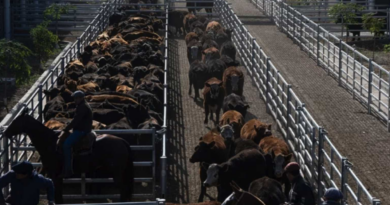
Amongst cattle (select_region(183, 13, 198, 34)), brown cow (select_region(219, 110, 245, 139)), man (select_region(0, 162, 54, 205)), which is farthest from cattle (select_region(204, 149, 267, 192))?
cattle (select_region(183, 13, 198, 34))

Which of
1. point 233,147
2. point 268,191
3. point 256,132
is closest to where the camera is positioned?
point 268,191

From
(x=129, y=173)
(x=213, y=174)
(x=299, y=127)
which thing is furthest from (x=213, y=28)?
(x=129, y=173)

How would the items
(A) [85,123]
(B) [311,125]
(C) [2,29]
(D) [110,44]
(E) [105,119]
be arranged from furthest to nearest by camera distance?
(C) [2,29], (D) [110,44], (E) [105,119], (B) [311,125], (A) [85,123]

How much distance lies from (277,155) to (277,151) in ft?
2.68

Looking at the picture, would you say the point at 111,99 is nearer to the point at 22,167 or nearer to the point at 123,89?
the point at 123,89

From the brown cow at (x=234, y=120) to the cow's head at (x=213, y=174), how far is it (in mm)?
4317

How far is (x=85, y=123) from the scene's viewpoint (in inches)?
514

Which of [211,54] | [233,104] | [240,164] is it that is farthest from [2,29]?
[240,164]

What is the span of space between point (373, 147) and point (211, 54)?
9.09 m

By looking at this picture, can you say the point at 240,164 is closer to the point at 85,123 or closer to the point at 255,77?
the point at 85,123

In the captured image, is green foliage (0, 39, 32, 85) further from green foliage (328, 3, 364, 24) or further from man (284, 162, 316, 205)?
green foliage (328, 3, 364, 24)

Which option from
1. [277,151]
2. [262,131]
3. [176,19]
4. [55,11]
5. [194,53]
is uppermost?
[55,11]

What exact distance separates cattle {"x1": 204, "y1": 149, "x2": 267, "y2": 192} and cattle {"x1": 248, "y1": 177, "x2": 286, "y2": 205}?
1188mm

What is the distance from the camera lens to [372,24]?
34.6 metres
